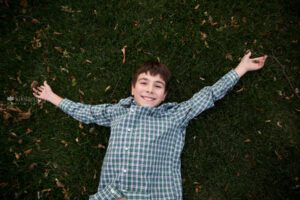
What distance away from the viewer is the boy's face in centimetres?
357

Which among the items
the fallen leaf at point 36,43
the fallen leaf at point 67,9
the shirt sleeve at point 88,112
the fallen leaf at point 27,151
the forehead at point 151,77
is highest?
the fallen leaf at point 67,9

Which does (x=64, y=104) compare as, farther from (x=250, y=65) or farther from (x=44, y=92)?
(x=250, y=65)

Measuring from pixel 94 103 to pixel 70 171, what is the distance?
933 mm

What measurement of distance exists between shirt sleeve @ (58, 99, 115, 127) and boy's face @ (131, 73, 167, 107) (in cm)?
44

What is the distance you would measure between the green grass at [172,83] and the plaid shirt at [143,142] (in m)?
0.36

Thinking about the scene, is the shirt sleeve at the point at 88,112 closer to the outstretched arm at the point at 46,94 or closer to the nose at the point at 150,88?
the outstretched arm at the point at 46,94


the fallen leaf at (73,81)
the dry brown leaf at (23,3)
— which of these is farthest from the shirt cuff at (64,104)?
the dry brown leaf at (23,3)

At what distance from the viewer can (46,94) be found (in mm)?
3980

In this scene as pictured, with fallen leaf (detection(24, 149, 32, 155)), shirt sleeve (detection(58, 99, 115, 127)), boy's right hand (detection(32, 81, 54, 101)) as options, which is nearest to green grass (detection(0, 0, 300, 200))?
fallen leaf (detection(24, 149, 32, 155))

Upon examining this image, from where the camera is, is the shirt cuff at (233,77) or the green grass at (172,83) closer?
the shirt cuff at (233,77)

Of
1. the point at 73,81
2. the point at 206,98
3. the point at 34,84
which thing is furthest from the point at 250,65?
the point at 34,84

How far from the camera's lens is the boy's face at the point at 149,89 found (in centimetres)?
357

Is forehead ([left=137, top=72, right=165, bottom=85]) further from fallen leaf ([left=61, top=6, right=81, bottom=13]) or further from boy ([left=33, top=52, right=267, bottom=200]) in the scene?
fallen leaf ([left=61, top=6, right=81, bottom=13])

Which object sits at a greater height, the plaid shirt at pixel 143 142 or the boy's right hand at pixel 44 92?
the boy's right hand at pixel 44 92
